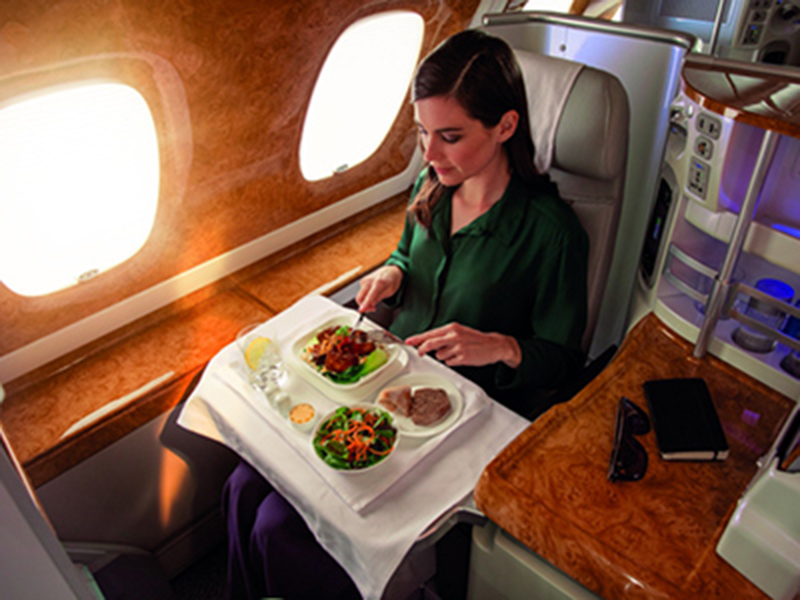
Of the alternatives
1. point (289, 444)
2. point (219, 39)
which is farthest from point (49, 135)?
point (289, 444)

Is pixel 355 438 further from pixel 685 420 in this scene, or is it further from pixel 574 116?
pixel 574 116

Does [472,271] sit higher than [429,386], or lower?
higher

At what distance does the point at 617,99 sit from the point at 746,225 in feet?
2.03

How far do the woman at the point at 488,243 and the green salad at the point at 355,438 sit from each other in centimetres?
24

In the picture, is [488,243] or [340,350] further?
[488,243]

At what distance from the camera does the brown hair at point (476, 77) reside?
1.59 metres

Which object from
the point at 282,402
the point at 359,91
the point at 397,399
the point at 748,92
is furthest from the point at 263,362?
the point at 359,91

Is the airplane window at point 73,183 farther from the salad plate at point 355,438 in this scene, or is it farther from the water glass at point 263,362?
the salad plate at point 355,438

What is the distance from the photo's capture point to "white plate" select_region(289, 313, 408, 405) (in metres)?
1.60

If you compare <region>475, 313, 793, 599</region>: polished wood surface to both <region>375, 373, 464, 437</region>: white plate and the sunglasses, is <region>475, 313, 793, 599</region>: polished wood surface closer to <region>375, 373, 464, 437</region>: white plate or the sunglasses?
the sunglasses

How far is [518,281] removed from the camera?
1798 millimetres

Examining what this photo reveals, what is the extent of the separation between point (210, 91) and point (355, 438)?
1.18 meters

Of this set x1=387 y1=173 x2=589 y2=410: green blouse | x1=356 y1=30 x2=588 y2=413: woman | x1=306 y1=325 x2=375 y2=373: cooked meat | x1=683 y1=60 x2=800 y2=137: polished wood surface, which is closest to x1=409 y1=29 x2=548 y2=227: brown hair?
x1=356 y1=30 x2=588 y2=413: woman

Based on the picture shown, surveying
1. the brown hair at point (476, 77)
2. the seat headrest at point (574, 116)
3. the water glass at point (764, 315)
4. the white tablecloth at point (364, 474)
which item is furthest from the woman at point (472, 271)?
A: the water glass at point (764, 315)
